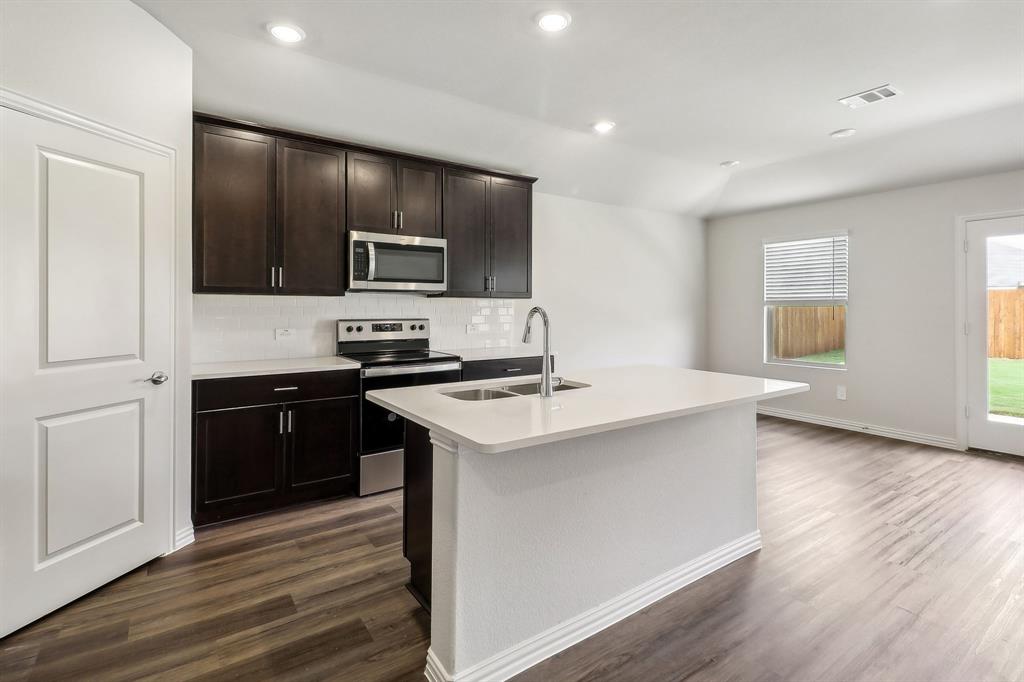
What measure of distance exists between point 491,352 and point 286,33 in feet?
8.41

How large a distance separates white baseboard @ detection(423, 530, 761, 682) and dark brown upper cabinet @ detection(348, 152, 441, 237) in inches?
110

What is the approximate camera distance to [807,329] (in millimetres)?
5656

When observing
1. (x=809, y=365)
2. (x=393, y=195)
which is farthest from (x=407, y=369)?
(x=809, y=365)

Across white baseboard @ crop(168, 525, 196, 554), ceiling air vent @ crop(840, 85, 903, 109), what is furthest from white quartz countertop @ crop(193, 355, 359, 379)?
ceiling air vent @ crop(840, 85, 903, 109)

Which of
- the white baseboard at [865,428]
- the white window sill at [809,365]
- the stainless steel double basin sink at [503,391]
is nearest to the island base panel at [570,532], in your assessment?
the stainless steel double basin sink at [503,391]

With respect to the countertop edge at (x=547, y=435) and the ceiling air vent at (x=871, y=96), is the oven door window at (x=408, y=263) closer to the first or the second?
the countertop edge at (x=547, y=435)

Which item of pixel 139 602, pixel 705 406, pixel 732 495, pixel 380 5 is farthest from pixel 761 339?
pixel 139 602

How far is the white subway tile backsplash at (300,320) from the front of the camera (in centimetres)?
339

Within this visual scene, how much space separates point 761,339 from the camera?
19.7 ft

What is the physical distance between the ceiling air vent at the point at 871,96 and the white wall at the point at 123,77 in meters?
4.02

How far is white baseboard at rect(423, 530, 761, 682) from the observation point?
5.55ft

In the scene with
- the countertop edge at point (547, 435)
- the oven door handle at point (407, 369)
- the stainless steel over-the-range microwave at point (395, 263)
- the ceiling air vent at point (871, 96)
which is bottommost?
the countertop edge at point (547, 435)

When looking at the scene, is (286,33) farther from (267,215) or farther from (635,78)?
(635,78)

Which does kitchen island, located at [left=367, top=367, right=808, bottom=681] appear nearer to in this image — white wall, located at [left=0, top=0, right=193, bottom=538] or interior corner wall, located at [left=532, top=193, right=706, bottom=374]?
white wall, located at [left=0, top=0, right=193, bottom=538]
